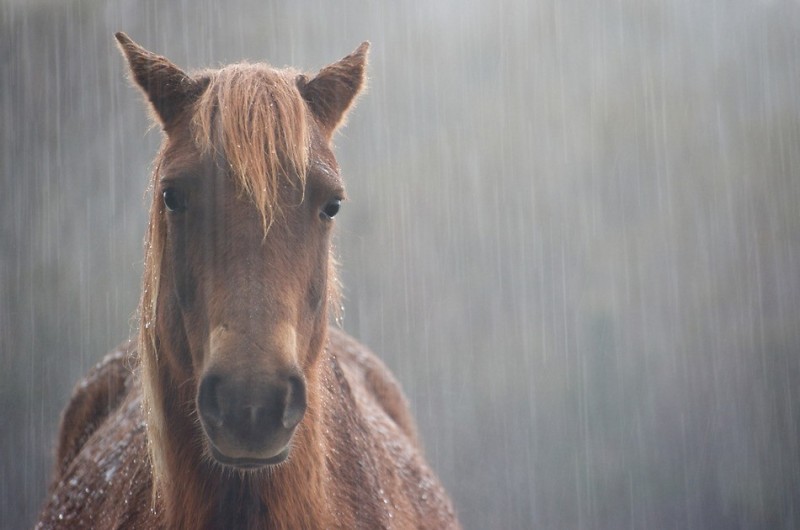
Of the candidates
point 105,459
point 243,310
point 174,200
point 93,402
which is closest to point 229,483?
point 243,310

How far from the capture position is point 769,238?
8680mm

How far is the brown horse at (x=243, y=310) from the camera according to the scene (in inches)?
58.5

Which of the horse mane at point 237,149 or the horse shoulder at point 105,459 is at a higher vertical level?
the horse mane at point 237,149

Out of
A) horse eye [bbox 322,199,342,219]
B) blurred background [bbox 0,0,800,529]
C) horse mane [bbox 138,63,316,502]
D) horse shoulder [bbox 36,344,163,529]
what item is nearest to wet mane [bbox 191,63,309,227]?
horse mane [bbox 138,63,316,502]

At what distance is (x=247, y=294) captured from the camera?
5.08 feet

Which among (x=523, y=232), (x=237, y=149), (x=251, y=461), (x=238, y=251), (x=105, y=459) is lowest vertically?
(x=105, y=459)

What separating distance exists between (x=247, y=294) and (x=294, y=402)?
278mm

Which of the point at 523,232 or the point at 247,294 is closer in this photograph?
the point at 247,294

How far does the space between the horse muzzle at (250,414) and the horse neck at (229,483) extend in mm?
311

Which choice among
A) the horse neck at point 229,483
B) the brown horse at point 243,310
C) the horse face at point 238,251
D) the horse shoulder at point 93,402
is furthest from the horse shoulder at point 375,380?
the horse face at point 238,251

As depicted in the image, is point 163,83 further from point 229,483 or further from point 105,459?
point 105,459

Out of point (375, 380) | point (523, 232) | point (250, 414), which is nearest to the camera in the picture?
point (250, 414)

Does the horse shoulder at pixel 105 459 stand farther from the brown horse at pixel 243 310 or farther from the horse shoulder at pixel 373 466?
the horse shoulder at pixel 373 466

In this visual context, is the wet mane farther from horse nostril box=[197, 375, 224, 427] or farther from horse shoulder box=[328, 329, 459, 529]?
horse shoulder box=[328, 329, 459, 529]
